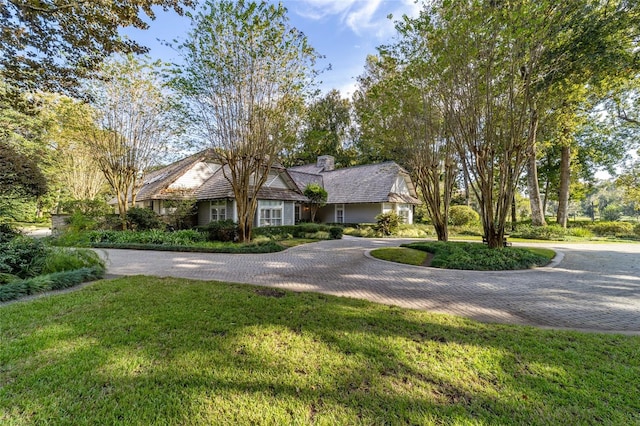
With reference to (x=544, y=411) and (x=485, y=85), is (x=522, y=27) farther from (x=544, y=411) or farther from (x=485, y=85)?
(x=544, y=411)

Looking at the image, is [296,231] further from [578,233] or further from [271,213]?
[578,233]

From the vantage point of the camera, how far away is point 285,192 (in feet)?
68.6

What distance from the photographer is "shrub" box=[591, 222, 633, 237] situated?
21938 millimetres

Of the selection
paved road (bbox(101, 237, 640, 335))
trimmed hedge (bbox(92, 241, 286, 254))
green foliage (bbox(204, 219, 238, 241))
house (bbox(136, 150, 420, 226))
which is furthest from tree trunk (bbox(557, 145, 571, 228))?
green foliage (bbox(204, 219, 238, 241))

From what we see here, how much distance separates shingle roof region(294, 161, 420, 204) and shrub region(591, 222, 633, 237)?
14.8 meters

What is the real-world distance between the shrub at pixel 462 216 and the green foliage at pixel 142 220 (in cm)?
2561

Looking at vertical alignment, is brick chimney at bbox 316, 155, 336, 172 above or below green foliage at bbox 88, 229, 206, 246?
above

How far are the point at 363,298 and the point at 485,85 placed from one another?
9.05m

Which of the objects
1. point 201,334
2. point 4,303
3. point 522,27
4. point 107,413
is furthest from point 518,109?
point 4,303

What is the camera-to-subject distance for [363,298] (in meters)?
5.95

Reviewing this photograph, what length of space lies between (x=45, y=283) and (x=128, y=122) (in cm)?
1454

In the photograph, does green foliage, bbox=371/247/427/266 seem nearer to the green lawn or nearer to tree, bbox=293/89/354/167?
the green lawn

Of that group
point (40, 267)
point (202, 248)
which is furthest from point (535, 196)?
point (40, 267)

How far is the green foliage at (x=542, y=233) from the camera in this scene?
18609mm
